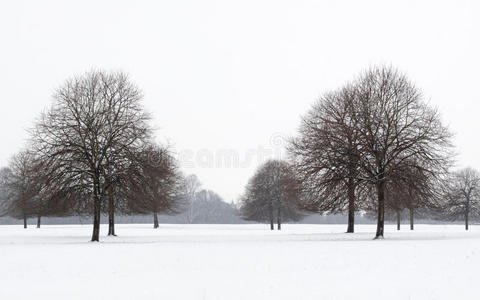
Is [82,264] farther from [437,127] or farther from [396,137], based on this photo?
[437,127]

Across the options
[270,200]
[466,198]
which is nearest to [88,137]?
[270,200]

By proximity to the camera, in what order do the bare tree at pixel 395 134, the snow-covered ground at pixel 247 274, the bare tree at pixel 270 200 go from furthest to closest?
the bare tree at pixel 270 200
the bare tree at pixel 395 134
the snow-covered ground at pixel 247 274

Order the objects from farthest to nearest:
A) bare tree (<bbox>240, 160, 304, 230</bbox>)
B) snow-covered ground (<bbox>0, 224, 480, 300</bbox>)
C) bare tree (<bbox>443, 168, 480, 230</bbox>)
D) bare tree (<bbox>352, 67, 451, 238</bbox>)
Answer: bare tree (<bbox>443, 168, 480, 230</bbox>)
bare tree (<bbox>240, 160, 304, 230</bbox>)
bare tree (<bbox>352, 67, 451, 238</bbox>)
snow-covered ground (<bbox>0, 224, 480, 300</bbox>)

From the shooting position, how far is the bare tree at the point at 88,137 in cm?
3048

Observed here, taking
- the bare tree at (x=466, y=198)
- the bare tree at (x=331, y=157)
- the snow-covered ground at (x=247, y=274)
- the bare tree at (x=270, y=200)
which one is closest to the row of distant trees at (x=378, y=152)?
the bare tree at (x=331, y=157)

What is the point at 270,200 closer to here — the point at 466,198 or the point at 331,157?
the point at 466,198

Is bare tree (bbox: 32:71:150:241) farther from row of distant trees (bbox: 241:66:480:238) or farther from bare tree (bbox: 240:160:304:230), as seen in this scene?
bare tree (bbox: 240:160:304:230)

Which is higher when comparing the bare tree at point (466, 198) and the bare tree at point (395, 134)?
the bare tree at point (395, 134)

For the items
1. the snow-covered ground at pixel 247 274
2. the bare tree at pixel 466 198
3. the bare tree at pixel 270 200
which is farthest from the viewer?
the bare tree at pixel 466 198

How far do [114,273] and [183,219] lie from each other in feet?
361

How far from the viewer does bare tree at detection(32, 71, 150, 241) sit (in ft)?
100

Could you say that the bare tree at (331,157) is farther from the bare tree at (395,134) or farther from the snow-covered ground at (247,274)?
the snow-covered ground at (247,274)

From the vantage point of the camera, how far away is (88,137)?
30922mm

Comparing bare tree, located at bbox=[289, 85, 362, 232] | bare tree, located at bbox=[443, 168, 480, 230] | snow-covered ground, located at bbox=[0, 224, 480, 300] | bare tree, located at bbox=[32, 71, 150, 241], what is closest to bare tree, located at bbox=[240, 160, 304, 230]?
bare tree, located at bbox=[443, 168, 480, 230]
